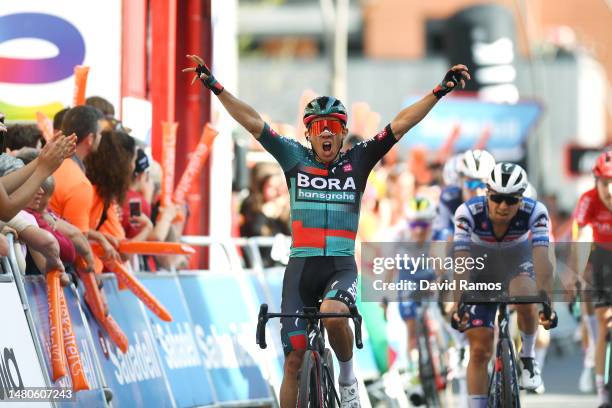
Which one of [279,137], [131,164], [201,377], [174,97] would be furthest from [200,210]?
→ [279,137]

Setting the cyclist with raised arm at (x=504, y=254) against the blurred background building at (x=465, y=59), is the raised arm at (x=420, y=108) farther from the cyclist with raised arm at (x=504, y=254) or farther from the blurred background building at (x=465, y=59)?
the blurred background building at (x=465, y=59)

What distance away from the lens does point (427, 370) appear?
55.6 ft

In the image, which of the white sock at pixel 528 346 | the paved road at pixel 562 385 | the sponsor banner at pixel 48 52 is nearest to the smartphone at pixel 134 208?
the sponsor banner at pixel 48 52

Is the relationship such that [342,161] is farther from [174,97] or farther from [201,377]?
[174,97]

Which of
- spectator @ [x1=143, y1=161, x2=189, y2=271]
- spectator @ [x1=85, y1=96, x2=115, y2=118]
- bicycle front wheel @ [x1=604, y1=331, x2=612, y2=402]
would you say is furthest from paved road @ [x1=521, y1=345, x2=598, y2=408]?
spectator @ [x1=85, y1=96, x2=115, y2=118]

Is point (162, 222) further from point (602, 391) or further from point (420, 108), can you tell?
point (602, 391)

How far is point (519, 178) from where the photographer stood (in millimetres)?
12148

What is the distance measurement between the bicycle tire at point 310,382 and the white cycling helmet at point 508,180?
228 centimetres

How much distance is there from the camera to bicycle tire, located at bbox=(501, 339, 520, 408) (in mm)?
11477

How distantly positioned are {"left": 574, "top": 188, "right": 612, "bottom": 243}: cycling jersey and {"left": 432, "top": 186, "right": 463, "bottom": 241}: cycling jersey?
1.10m

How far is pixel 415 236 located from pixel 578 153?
2699 centimetres

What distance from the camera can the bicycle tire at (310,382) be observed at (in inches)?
406

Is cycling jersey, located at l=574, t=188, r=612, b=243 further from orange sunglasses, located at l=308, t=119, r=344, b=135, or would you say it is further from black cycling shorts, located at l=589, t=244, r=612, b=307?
orange sunglasses, located at l=308, t=119, r=344, b=135

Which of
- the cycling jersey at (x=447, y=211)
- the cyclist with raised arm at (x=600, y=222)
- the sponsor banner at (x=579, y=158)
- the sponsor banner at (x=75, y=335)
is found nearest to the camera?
the sponsor banner at (x=75, y=335)
